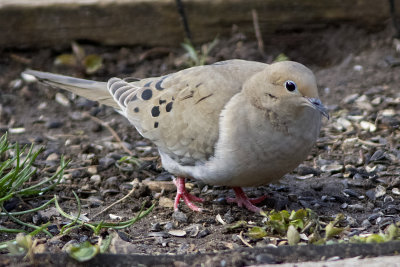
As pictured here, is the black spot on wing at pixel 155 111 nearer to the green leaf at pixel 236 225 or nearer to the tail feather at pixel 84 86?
the tail feather at pixel 84 86

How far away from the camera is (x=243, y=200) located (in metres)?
4.27

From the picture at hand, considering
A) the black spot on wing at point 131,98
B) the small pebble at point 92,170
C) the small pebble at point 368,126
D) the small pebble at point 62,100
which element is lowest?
the small pebble at point 368,126

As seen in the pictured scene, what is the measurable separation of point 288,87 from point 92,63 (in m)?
3.40

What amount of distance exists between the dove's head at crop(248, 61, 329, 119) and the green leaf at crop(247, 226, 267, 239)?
742 millimetres

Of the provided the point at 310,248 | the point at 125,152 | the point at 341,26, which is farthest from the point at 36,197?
the point at 341,26

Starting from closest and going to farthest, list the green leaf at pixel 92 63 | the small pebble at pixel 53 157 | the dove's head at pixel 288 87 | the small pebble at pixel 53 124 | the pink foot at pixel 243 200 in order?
1. the dove's head at pixel 288 87
2. the pink foot at pixel 243 200
3. the small pebble at pixel 53 157
4. the small pebble at pixel 53 124
5. the green leaf at pixel 92 63

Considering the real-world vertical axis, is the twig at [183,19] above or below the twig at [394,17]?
above

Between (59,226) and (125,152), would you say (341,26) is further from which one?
(59,226)

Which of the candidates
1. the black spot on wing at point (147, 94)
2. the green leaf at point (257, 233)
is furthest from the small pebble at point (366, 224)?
the black spot on wing at point (147, 94)

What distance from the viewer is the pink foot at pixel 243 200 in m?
4.20

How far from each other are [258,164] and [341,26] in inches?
130

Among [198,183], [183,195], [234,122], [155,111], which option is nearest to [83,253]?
[234,122]

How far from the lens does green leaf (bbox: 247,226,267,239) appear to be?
360 cm

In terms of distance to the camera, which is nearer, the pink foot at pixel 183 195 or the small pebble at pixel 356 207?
the small pebble at pixel 356 207
